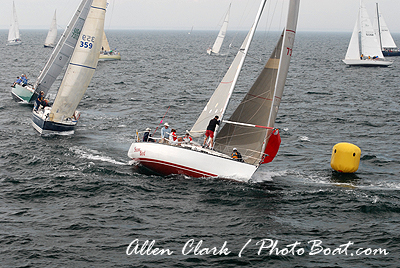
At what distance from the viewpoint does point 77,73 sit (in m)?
28.4

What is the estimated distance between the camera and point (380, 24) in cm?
8588

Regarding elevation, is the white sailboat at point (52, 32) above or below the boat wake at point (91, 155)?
above

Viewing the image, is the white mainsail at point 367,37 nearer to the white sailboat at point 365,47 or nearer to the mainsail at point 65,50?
the white sailboat at point 365,47

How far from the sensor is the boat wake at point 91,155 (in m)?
22.6

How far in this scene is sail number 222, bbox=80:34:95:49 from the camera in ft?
92.2

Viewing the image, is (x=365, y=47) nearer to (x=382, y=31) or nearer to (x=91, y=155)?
(x=382, y=31)

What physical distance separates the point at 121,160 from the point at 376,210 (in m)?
13.0

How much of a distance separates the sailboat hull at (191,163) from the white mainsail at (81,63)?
10207 mm

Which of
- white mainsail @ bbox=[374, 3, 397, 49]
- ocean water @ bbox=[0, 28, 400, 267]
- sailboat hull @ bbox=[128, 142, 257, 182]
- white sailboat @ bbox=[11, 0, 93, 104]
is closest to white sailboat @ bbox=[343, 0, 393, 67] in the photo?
white mainsail @ bbox=[374, 3, 397, 49]

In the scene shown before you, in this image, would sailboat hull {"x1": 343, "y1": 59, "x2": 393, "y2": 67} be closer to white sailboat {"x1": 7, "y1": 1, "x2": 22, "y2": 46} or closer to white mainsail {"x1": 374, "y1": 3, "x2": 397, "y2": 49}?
white mainsail {"x1": 374, "y1": 3, "x2": 397, "y2": 49}

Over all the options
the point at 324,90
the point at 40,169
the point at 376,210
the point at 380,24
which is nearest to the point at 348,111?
the point at 324,90

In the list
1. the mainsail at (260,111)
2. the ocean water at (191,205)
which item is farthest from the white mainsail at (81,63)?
the mainsail at (260,111)

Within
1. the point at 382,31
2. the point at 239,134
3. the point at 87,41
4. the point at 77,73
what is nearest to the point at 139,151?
the point at 239,134

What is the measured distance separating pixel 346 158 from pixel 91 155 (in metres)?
13.6
